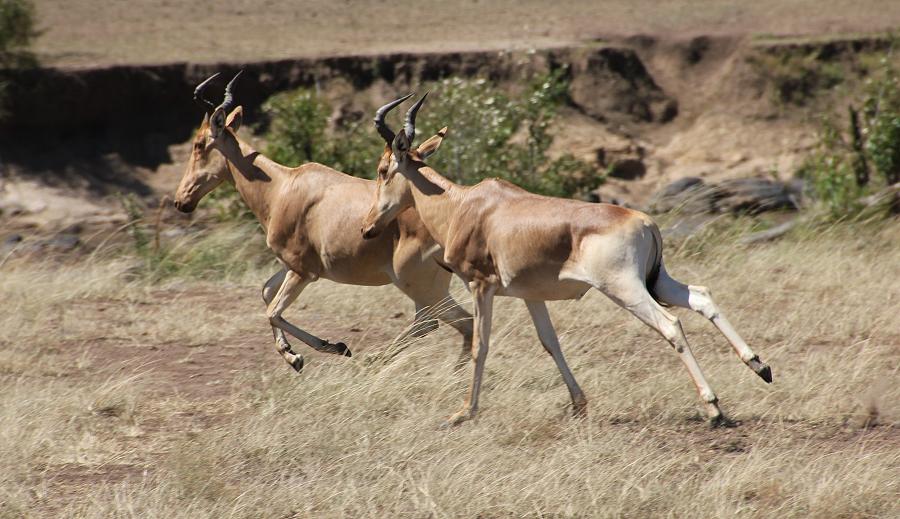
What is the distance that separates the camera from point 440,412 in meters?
8.50

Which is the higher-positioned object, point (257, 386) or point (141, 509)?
point (141, 509)

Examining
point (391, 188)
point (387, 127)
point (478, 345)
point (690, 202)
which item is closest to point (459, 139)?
point (690, 202)

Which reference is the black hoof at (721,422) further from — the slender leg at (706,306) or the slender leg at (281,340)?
the slender leg at (281,340)

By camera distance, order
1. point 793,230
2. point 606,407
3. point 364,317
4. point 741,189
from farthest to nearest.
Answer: point 741,189
point 793,230
point 364,317
point 606,407

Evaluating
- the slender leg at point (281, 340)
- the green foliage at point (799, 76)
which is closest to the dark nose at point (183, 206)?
the slender leg at point (281, 340)

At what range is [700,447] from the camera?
762 cm

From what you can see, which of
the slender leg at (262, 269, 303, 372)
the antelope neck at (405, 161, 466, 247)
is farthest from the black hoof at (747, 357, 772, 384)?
the slender leg at (262, 269, 303, 372)

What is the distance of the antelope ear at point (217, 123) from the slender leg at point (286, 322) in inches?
54.8

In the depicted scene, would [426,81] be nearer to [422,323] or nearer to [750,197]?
[750,197]

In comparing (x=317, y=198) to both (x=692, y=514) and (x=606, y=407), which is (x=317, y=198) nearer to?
(x=606, y=407)

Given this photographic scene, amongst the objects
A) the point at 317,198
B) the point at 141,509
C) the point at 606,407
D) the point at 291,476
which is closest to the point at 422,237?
the point at 317,198

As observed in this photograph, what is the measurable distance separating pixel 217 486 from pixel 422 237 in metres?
2.84

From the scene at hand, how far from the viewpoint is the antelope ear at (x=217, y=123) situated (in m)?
10.4

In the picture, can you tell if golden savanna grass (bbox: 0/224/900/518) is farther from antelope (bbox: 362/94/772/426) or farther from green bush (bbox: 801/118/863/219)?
green bush (bbox: 801/118/863/219)
